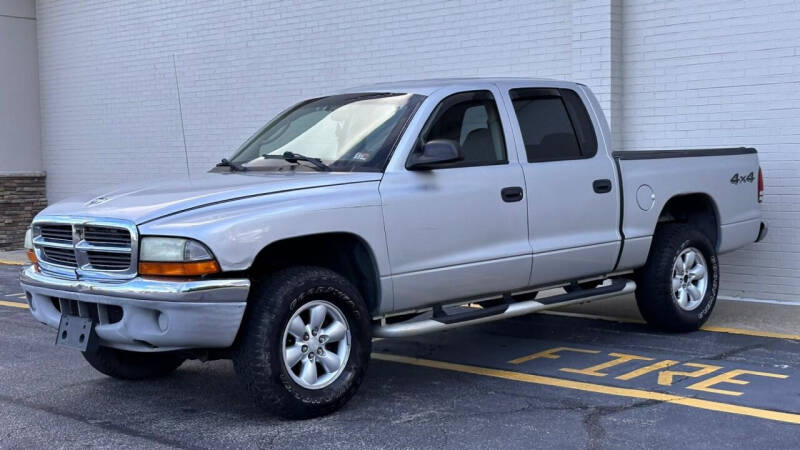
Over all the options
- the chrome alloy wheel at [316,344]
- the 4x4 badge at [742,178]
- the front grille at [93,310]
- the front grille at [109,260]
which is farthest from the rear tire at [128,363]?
the 4x4 badge at [742,178]

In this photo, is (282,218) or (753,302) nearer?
(282,218)

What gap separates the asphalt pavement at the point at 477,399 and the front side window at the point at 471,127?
1.48 metres

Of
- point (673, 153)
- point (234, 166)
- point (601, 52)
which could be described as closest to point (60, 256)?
point (234, 166)

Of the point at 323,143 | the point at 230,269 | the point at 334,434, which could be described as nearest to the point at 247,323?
the point at 230,269

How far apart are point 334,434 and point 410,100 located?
2347 millimetres

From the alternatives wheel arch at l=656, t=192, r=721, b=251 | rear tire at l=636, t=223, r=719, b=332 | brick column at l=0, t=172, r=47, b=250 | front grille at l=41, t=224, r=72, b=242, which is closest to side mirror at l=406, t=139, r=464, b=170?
front grille at l=41, t=224, r=72, b=242

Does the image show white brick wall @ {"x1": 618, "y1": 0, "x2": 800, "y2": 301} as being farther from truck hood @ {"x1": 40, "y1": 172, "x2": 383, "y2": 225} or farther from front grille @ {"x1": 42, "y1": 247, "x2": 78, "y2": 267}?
front grille @ {"x1": 42, "y1": 247, "x2": 78, "y2": 267}

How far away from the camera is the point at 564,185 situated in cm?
736

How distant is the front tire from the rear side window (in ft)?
6.36

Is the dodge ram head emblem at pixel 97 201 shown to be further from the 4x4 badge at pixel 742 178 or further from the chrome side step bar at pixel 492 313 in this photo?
the 4x4 badge at pixel 742 178

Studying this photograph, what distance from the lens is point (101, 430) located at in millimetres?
5855

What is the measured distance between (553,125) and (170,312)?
3.32 m

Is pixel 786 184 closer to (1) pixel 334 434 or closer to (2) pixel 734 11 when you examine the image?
(2) pixel 734 11

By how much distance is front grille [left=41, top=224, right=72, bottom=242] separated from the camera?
20.5ft
